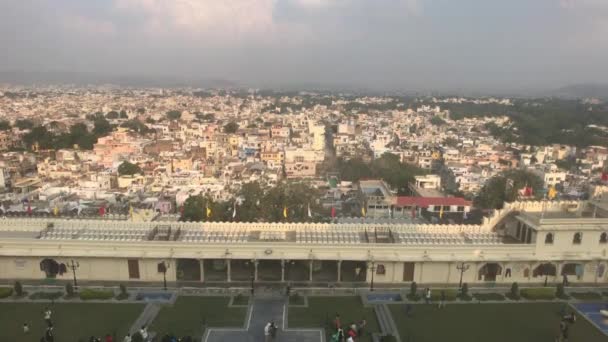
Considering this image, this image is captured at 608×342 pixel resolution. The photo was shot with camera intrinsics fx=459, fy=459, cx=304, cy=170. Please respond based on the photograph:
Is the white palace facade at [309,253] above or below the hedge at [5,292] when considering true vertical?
above

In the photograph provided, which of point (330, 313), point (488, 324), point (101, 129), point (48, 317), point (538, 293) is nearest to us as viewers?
point (48, 317)

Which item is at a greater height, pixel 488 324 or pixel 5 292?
pixel 5 292

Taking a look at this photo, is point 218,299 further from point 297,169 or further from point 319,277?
point 297,169

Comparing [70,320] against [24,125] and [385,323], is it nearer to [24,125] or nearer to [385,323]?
[385,323]

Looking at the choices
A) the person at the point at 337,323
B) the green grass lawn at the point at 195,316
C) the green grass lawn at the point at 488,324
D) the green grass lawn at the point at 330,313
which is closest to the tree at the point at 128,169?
the green grass lawn at the point at 195,316

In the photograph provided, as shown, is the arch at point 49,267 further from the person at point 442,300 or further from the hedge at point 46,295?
the person at point 442,300

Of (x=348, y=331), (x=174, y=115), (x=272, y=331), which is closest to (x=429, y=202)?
(x=348, y=331)

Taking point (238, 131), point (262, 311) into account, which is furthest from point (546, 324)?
point (238, 131)
